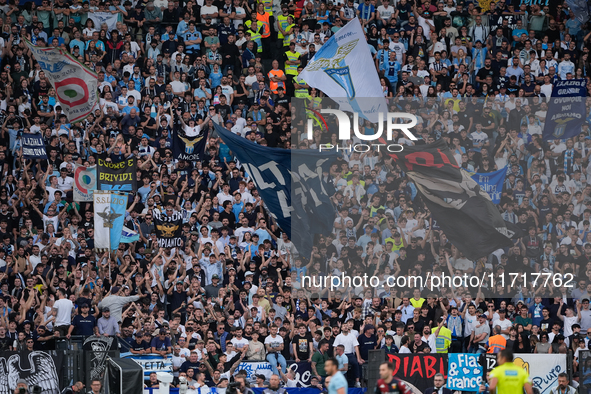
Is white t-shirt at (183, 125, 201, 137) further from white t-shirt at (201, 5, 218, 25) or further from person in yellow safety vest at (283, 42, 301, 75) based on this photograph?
white t-shirt at (201, 5, 218, 25)

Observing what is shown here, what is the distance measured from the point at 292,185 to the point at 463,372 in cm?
624

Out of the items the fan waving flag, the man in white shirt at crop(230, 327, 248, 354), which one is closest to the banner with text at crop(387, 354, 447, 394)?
the man in white shirt at crop(230, 327, 248, 354)

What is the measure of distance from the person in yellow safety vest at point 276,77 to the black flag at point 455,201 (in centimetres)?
576

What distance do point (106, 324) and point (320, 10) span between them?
1373cm

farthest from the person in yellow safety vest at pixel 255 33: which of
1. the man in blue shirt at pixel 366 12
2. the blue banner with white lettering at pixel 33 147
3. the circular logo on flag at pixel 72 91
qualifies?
the blue banner with white lettering at pixel 33 147

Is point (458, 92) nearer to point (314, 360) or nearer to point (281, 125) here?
point (281, 125)

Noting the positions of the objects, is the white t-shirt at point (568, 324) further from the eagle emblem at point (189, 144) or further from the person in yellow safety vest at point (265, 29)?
the person in yellow safety vest at point (265, 29)

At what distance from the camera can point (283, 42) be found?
30.6 metres

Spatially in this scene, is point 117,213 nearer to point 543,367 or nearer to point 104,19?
point 104,19

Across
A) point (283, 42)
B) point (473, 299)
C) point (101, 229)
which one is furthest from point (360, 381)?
point (283, 42)

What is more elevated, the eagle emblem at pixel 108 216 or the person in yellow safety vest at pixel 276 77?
the person in yellow safety vest at pixel 276 77

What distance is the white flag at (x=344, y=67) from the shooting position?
80.8ft

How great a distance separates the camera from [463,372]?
794 inches

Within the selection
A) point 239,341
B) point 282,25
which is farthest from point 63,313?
point 282,25
